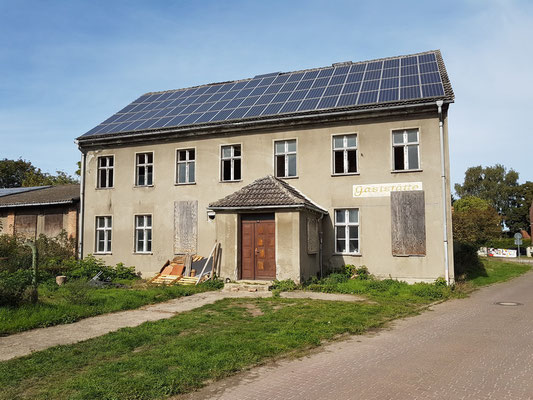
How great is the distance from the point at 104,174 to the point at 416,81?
1507cm

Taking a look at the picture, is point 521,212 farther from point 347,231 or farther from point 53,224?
point 53,224

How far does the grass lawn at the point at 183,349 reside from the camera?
541 centimetres

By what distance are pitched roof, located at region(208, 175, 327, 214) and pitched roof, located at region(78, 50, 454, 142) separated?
2999mm

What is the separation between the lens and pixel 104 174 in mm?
21219

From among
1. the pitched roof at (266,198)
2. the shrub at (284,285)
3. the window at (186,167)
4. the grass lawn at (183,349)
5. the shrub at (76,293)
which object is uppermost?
the window at (186,167)

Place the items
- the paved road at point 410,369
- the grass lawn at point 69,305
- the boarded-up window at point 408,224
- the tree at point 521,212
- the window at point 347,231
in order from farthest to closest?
the tree at point 521,212 < the window at point 347,231 < the boarded-up window at point 408,224 < the grass lawn at point 69,305 < the paved road at point 410,369

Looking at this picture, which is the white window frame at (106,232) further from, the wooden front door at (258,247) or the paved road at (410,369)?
the paved road at (410,369)

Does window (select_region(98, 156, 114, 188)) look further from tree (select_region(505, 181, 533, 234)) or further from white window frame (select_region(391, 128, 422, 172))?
tree (select_region(505, 181, 533, 234))

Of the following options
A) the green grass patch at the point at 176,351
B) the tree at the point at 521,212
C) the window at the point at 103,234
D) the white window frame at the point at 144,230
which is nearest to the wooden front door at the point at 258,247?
the green grass patch at the point at 176,351

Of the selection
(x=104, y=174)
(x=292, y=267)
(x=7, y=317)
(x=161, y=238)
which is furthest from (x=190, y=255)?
(x=7, y=317)

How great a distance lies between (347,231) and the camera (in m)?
16.8

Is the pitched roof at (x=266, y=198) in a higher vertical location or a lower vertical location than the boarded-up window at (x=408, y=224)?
higher

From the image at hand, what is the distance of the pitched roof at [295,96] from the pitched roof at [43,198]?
419 centimetres

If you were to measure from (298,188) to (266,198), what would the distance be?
2.28 metres
